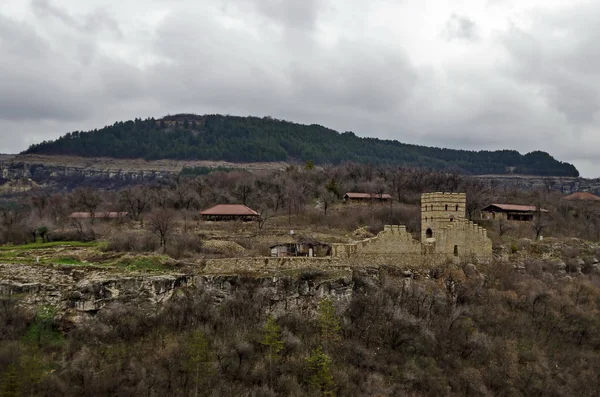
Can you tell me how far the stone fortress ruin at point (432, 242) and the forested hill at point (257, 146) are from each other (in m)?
105

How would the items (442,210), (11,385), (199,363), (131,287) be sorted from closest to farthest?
(11,385)
(199,363)
(131,287)
(442,210)

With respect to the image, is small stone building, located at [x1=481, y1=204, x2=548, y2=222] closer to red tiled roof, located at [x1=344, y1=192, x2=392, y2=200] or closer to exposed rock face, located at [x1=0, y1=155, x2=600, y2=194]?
red tiled roof, located at [x1=344, y1=192, x2=392, y2=200]

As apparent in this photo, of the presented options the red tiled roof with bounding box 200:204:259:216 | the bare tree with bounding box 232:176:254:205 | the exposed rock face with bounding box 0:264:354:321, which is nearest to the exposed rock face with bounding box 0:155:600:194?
the bare tree with bounding box 232:176:254:205

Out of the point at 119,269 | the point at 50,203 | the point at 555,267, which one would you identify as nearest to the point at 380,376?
the point at 119,269

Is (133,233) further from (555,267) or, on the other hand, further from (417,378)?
(555,267)

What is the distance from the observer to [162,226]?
43.3m

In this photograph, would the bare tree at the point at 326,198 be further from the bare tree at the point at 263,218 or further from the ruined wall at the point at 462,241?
the ruined wall at the point at 462,241

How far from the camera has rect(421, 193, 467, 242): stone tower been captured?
1529 inches

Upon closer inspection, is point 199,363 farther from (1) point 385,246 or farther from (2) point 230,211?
(2) point 230,211

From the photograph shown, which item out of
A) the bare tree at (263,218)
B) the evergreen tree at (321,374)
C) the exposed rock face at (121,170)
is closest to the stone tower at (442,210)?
the bare tree at (263,218)

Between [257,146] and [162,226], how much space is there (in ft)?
353

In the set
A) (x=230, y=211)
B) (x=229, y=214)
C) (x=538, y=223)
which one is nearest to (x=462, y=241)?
(x=538, y=223)

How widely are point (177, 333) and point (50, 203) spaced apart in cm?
3853

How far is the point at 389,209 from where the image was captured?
2126 inches
